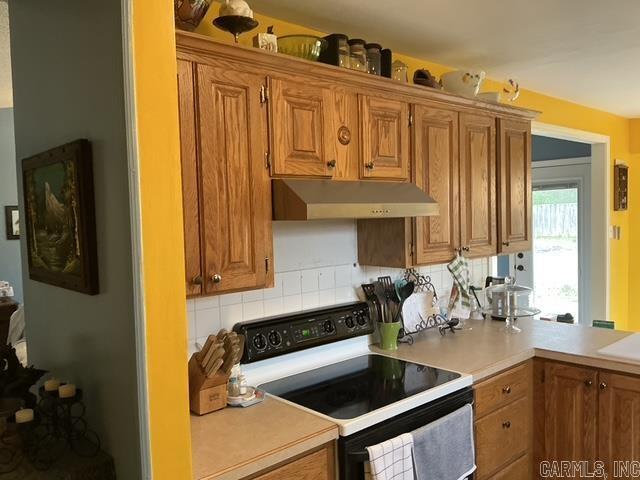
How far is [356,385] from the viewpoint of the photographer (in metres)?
2.11

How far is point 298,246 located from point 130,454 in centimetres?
127

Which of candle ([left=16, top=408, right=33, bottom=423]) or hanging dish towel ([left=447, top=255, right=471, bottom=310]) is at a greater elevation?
hanging dish towel ([left=447, top=255, right=471, bottom=310])

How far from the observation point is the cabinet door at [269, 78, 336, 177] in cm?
196

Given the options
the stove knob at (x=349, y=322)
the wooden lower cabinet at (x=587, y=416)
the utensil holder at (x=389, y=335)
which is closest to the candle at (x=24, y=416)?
the stove knob at (x=349, y=322)

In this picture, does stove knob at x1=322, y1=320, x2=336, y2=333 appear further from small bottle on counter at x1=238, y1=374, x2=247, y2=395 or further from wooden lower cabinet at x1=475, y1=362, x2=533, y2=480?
wooden lower cabinet at x1=475, y1=362, x2=533, y2=480

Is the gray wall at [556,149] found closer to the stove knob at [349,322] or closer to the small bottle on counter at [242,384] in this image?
the stove knob at [349,322]

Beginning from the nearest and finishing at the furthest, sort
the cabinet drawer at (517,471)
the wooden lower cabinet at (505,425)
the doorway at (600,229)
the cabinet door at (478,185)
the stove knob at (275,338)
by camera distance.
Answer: the stove knob at (275,338)
the wooden lower cabinet at (505,425)
the cabinet drawer at (517,471)
the cabinet door at (478,185)
the doorway at (600,229)

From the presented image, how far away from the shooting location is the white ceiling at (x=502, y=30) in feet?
7.43

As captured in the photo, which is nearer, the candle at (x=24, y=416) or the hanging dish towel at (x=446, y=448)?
the candle at (x=24, y=416)

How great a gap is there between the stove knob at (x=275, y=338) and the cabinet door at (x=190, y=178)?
1.74 ft

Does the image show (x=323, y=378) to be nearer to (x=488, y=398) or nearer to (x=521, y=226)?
(x=488, y=398)

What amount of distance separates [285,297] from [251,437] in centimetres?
81

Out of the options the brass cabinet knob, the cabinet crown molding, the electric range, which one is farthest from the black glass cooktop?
the cabinet crown molding

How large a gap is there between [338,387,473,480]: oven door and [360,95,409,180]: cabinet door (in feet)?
3.24
